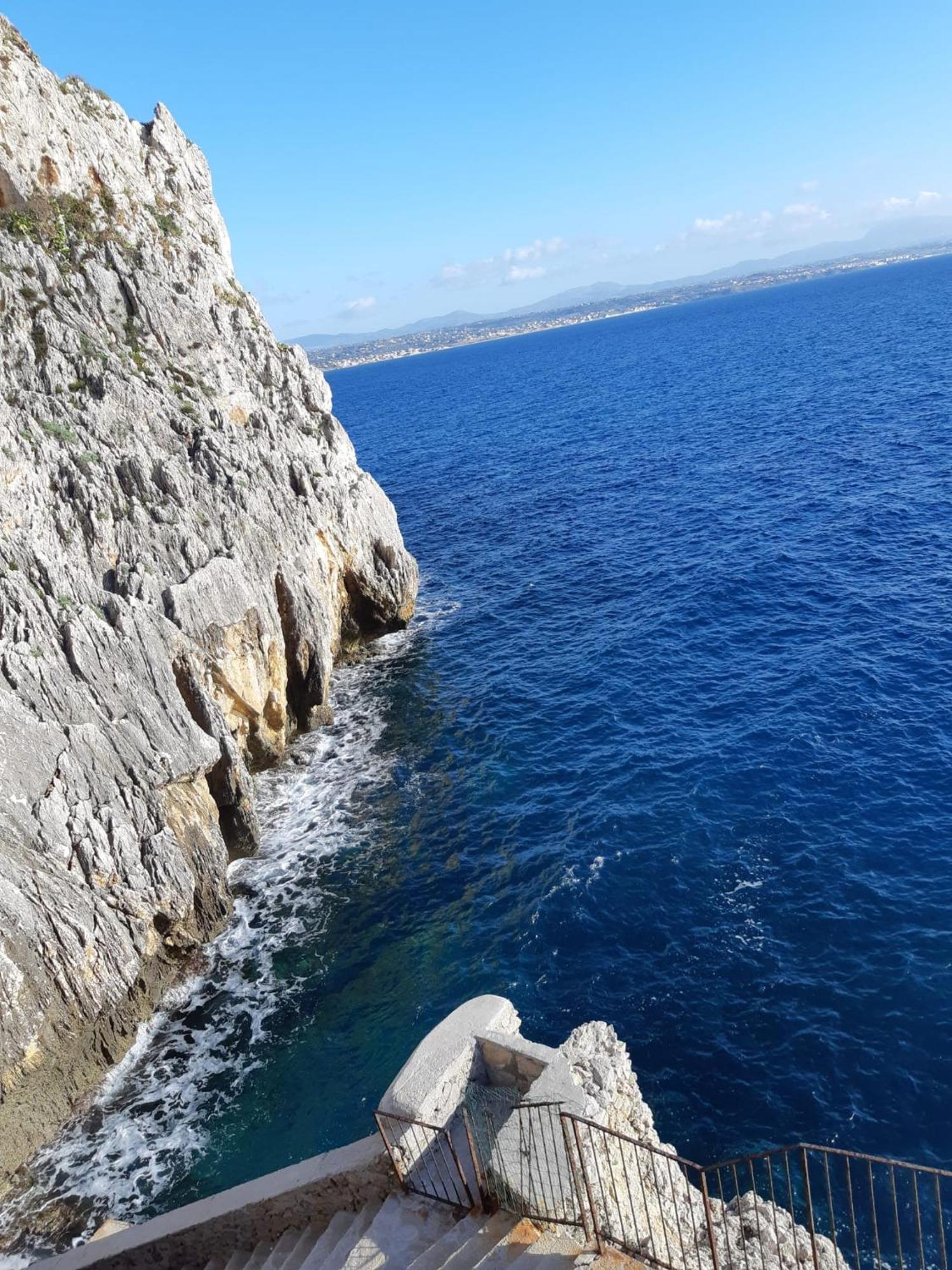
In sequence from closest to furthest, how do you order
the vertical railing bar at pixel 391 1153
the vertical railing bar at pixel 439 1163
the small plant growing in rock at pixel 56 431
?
the vertical railing bar at pixel 439 1163, the vertical railing bar at pixel 391 1153, the small plant growing in rock at pixel 56 431

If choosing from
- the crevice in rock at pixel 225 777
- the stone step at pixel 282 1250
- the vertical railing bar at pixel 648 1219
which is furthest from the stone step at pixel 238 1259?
the crevice in rock at pixel 225 777

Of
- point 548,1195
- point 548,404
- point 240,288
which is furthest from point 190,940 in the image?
point 548,404

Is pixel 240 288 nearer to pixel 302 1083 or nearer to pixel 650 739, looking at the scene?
pixel 650 739

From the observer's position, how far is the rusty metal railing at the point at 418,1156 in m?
11.6

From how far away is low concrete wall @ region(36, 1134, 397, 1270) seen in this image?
40.2 feet

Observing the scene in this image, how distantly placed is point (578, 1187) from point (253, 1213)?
5.78 meters

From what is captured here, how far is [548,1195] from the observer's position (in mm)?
10648

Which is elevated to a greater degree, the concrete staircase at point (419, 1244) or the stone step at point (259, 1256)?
the concrete staircase at point (419, 1244)

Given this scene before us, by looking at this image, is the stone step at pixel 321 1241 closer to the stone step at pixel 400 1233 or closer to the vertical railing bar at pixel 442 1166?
the stone step at pixel 400 1233

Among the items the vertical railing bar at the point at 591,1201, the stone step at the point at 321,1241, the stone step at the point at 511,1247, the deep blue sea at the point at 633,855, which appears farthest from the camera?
the deep blue sea at the point at 633,855

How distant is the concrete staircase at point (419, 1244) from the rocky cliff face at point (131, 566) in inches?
370

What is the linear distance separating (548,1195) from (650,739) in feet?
64.6

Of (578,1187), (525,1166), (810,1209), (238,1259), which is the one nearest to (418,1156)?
(525,1166)

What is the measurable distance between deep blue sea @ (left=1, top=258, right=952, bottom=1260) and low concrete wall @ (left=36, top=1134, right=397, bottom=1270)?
3338 millimetres
